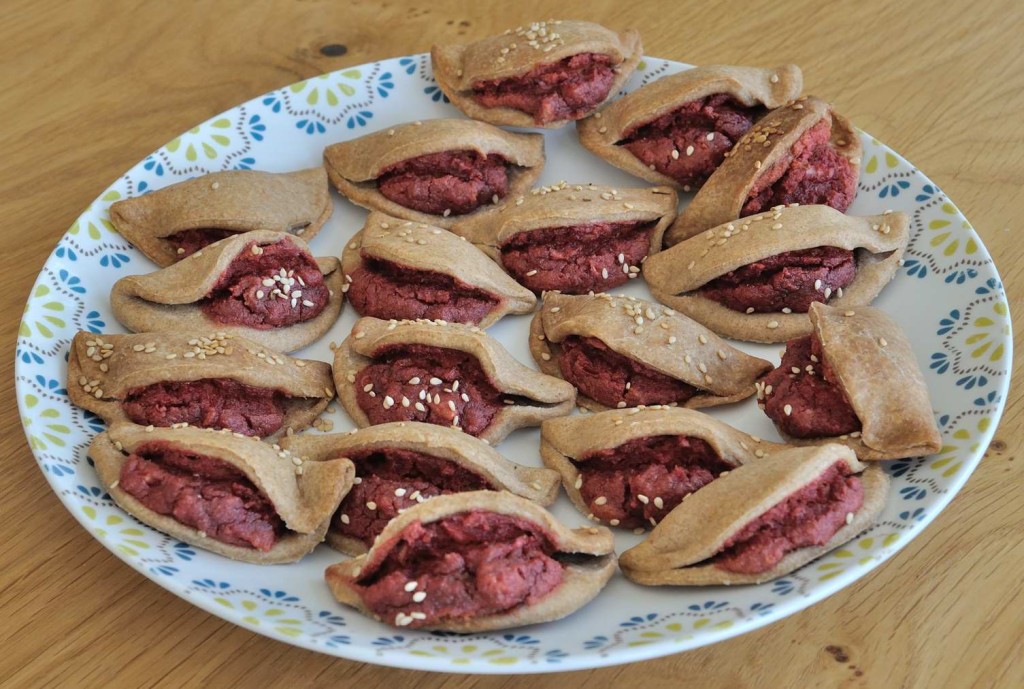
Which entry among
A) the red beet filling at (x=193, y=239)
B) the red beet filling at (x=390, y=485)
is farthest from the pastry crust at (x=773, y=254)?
the red beet filling at (x=193, y=239)

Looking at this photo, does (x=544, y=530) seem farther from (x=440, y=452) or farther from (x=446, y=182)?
(x=446, y=182)

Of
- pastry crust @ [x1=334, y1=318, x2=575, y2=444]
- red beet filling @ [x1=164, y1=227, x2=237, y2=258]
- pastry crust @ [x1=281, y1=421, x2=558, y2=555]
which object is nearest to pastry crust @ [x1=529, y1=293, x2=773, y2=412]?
pastry crust @ [x1=334, y1=318, x2=575, y2=444]

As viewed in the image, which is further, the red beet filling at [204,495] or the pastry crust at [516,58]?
the pastry crust at [516,58]

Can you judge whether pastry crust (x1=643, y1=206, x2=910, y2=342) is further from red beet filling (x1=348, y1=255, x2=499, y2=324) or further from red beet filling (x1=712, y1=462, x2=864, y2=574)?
red beet filling (x1=712, y1=462, x2=864, y2=574)

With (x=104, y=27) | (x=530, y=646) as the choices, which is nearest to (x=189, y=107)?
(x=104, y=27)

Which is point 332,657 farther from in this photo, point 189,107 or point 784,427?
point 189,107

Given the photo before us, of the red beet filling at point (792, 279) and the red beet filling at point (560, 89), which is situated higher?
the red beet filling at point (560, 89)

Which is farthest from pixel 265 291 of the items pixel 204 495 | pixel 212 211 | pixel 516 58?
pixel 516 58

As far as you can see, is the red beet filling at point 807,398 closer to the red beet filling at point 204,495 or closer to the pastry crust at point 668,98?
the pastry crust at point 668,98
